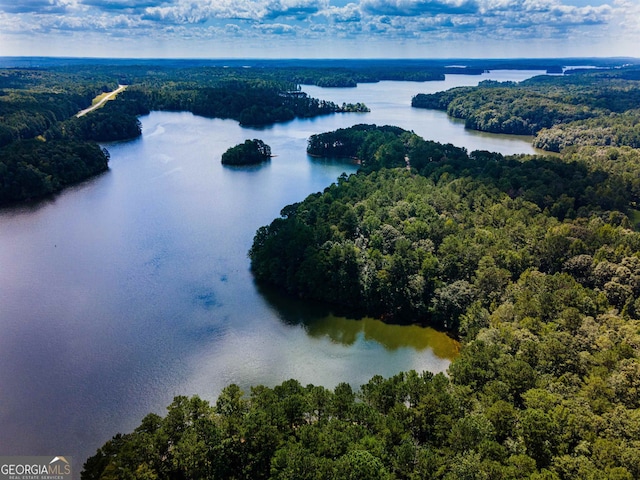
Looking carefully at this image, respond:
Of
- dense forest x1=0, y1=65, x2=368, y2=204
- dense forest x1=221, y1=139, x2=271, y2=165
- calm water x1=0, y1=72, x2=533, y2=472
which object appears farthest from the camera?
dense forest x1=221, y1=139, x2=271, y2=165

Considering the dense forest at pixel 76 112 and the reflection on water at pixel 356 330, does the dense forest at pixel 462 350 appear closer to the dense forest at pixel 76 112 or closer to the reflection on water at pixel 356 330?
the reflection on water at pixel 356 330

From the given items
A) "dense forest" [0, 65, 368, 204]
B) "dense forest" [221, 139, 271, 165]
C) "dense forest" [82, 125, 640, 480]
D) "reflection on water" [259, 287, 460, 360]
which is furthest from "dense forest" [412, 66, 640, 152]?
"reflection on water" [259, 287, 460, 360]

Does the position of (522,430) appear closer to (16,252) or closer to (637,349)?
(637,349)

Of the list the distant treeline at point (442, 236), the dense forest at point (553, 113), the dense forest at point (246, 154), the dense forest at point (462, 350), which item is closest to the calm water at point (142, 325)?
the distant treeline at point (442, 236)

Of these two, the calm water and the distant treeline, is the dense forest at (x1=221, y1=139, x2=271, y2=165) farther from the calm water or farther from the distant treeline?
the distant treeline

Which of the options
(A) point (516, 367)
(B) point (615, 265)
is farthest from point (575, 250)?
(A) point (516, 367)

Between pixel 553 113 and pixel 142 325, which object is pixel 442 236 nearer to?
pixel 142 325
